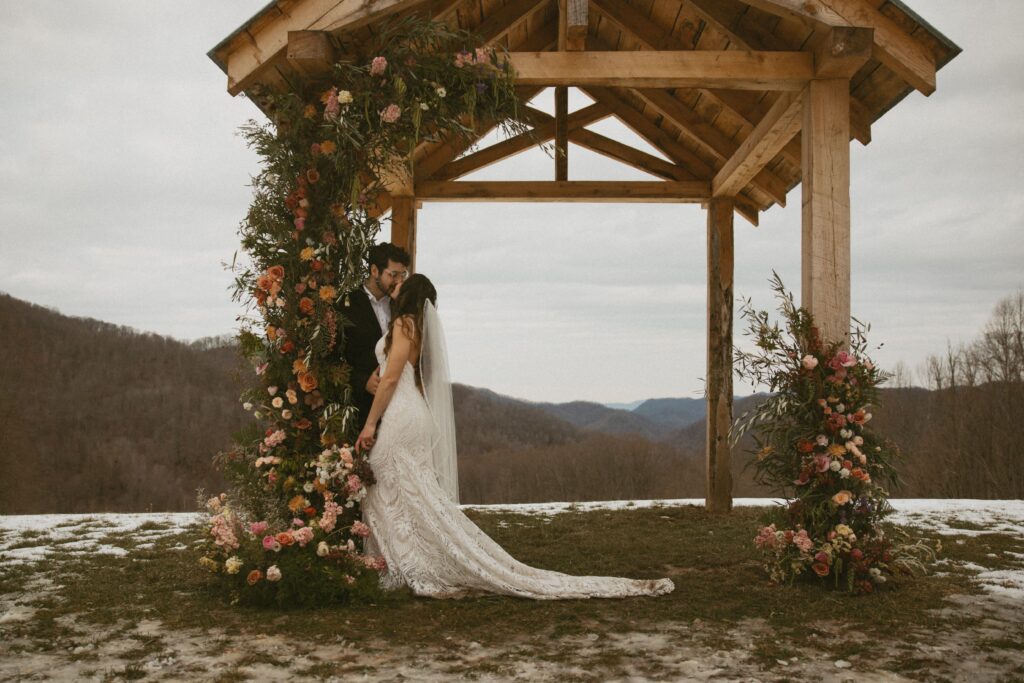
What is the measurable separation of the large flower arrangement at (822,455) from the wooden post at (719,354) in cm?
344

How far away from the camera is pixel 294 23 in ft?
16.9

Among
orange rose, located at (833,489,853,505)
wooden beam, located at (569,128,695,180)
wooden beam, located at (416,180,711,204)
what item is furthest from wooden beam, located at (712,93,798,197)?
orange rose, located at (833,489,853,505)

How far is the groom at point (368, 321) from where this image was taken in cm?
522

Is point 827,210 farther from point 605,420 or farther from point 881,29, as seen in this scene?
point 605,420

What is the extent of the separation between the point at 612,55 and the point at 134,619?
4.47 m

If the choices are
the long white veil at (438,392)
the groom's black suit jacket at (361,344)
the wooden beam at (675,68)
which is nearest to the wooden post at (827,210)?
the wooden beam at (675,68)

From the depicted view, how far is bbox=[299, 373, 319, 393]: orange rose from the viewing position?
4.88 meters

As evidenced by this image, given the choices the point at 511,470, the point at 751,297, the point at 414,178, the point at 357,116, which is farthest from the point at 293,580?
the point at 511,470

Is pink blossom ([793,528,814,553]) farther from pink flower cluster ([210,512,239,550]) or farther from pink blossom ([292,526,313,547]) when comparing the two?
pink flower cluster ([210,512,239,550])

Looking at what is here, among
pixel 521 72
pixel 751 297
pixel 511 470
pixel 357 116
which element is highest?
pixel 521 72

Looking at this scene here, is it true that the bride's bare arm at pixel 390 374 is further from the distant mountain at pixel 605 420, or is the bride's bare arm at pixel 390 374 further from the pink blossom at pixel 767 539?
the distant mountain at pixel 605 420

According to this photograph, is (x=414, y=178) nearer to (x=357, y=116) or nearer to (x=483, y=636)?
(x=357, y=116)

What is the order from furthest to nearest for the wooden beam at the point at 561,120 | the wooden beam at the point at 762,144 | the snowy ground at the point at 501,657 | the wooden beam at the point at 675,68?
1. the wooden beam at the point at 561,120
2. the wooden beam at the point at 762,144
3. the wooden beam at the point at 675,68
4. the snowy ground at the point at 501,657

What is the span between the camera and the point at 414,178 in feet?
26.6
